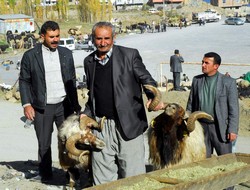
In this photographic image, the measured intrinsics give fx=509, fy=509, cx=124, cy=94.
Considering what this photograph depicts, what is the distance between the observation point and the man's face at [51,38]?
22.6ft

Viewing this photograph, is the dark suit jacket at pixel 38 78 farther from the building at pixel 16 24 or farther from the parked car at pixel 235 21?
the parked car at pixel 235 21

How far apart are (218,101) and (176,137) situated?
72 cm

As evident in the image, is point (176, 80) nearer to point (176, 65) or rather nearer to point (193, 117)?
point (176, 65)

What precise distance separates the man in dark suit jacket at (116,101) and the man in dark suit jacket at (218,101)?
1.16 m

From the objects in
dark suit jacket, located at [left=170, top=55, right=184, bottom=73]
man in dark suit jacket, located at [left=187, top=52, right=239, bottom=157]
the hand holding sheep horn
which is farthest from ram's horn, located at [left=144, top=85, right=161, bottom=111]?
dark suit jacket, located at [left=170, top=55, right=184, bottom=73]

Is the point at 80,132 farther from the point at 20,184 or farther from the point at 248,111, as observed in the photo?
the point at 248,111

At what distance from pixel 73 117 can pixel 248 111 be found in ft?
28.2

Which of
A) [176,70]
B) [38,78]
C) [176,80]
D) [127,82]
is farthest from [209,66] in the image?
[176,70]

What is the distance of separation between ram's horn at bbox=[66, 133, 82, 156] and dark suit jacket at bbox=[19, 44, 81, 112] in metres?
0.80

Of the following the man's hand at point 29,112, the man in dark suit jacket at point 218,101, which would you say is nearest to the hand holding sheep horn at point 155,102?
the man in dark suit jacket at point 218,101

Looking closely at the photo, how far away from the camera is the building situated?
54812 millimetres

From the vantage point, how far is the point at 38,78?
23.4 feet

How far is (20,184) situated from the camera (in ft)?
25.6

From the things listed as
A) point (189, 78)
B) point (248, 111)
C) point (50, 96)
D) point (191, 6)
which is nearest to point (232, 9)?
point (191, 6)
